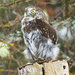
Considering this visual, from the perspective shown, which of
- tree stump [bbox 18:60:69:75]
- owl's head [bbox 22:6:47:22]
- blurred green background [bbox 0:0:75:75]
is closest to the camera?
tree stump [bbox 18:60:69:75]

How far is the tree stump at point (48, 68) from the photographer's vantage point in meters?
2.78

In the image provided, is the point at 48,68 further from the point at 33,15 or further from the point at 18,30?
the point at 18,30

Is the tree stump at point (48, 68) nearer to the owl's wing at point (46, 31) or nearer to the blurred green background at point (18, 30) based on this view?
the owl's wing at point (46, 31)

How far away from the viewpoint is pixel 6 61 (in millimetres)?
5465

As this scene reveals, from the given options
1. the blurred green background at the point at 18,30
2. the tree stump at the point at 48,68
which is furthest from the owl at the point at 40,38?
the tree stump at the point at 48,68

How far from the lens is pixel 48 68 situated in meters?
2.79

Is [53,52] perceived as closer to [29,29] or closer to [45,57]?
[45,57]

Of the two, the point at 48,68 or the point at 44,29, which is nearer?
the point at 48,68

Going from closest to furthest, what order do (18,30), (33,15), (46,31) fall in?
(46,31) < (33,15) < (18,30)

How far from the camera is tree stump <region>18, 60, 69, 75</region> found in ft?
9.13

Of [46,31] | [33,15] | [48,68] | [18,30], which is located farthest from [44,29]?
[18,30]

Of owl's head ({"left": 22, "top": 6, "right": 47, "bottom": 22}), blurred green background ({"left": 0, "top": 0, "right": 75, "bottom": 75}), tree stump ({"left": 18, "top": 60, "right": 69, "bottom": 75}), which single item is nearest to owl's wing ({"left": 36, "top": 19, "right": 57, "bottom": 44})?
owl's head ({"left": 22, "top": 6, "right": 47, "bottom": 22})

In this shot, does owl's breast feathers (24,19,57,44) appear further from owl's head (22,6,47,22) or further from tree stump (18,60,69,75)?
tree stump (18,60,69,75)

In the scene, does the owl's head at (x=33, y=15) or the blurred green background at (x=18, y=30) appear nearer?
the owl's head at (x=33, y=15)
